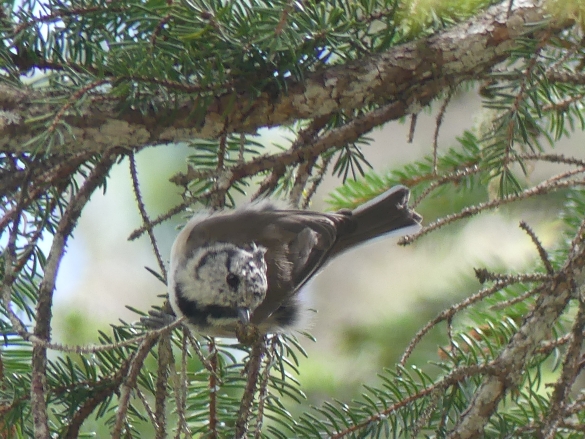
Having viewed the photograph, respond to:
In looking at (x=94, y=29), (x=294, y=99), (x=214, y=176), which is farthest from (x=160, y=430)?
(x=94, y=29)

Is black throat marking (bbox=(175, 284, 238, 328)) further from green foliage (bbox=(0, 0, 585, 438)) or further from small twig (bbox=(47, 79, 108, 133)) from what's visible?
small twig (bbox=(47, 79, 108, 133))

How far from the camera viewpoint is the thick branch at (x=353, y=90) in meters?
1.40

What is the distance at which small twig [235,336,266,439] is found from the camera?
1322 millimetres

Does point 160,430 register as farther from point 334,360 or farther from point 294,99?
point 334,360

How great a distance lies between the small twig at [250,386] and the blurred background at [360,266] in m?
0.42

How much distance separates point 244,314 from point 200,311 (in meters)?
0.11

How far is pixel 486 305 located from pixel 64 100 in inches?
50.1

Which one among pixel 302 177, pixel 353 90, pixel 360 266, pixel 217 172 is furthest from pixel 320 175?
pixel 360 266

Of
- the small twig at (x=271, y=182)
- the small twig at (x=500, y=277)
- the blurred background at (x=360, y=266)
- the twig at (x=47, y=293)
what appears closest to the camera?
the twig at (x=47, y=293)

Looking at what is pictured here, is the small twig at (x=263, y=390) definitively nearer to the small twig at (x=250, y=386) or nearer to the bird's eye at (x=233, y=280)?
the small twig at (x=250, y=386)

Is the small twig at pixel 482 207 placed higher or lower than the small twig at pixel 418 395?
higher

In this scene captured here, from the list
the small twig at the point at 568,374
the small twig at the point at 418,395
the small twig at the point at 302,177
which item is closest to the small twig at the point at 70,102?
the small twig at the point at 302,177

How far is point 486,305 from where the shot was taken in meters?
1.98

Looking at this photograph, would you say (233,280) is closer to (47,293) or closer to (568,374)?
(47,293)
